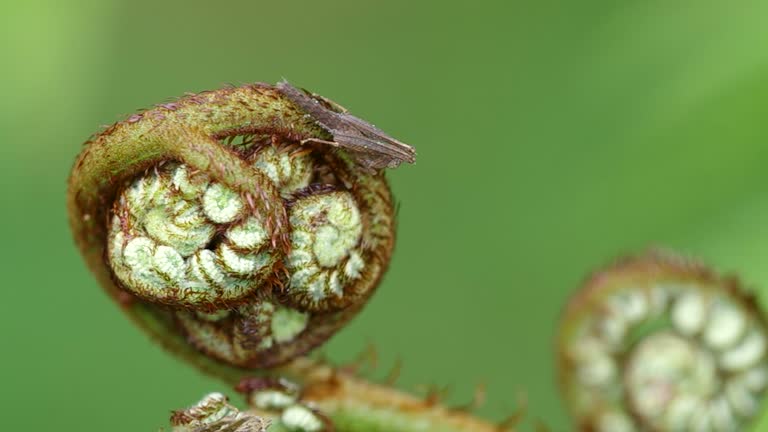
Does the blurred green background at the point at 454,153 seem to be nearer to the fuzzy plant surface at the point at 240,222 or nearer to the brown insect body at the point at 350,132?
the fuzzy plant surface at the point at 240,222

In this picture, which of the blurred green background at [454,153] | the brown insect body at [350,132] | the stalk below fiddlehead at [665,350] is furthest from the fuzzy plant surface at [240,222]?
the blurred green background at [454,153]

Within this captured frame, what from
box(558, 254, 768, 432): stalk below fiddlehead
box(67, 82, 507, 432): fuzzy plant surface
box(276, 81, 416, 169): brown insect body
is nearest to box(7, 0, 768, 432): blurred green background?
box(558, 254, 768, 432): stalk below fiddlehead

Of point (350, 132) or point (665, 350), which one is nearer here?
point (350, 132)

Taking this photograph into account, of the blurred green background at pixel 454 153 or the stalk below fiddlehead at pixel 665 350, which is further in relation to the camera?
the blurred green background at pixel 454 153

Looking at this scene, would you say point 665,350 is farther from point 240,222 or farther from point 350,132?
point 240,222

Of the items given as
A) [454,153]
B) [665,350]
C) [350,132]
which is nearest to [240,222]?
[350,132]

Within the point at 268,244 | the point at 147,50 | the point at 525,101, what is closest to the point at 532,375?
the point at 525,101
